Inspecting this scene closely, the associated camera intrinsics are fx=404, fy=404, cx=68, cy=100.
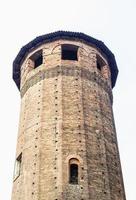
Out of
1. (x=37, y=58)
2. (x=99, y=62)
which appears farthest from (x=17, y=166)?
(x=99, y=62)

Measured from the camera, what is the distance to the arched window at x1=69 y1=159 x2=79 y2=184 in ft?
39.8

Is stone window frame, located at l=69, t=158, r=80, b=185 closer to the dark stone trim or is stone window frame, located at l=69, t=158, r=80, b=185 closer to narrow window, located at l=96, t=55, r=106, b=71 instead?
the dark stone trim

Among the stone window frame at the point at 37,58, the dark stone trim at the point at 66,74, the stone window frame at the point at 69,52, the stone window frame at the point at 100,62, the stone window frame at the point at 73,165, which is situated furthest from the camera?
the stone window frame at the point at 100,62

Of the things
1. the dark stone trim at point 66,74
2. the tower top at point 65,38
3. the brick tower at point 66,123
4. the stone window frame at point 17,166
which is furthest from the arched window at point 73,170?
the tower top at point 65,38

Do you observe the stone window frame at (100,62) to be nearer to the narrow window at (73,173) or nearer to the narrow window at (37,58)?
the narrow window at (37,58)

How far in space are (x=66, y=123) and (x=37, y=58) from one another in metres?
4.33

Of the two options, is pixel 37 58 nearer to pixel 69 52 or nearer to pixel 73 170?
pixel 69 52

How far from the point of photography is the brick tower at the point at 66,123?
12.1 meters

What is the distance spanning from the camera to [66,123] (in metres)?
13.2

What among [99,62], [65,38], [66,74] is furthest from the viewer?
[99,62]

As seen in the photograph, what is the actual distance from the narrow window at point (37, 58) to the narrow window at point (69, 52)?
2.97 ft

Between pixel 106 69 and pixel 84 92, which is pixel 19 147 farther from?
pixel 106 69

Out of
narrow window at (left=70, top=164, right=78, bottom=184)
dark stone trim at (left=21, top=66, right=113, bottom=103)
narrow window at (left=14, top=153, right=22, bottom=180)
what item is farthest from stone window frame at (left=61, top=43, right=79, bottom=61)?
narrow window at (left=70, top=164, right=78, bottom=184)

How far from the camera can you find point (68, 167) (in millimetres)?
12172
